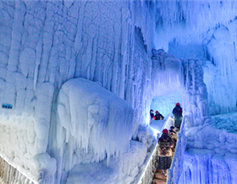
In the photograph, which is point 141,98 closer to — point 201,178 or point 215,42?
point 201,178

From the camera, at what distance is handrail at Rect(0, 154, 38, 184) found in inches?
175

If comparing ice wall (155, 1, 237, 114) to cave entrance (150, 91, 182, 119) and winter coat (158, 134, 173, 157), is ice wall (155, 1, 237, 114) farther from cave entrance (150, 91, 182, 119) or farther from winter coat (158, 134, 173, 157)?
winter coat (158, 134, 173, 157)

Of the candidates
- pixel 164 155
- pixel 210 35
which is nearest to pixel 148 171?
pixel 164 155

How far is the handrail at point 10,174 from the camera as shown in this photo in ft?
14.6

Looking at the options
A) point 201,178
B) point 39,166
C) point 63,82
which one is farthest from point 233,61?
point 39,166

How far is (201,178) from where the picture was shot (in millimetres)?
8430

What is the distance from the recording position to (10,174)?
5.37 metres

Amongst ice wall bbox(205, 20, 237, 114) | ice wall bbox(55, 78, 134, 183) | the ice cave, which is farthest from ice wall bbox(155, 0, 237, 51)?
ice wall bbox(55, 78, 134, 183)

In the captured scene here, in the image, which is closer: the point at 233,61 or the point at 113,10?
the point at 113,10

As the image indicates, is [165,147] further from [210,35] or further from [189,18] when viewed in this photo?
[210,35]

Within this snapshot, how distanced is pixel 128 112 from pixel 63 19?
272 cm

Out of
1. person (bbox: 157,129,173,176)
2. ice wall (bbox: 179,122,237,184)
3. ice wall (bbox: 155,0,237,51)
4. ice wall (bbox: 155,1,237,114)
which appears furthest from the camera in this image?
ice wall (bbox: 155,1,237,114)

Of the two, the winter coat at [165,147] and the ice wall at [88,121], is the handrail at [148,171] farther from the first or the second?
the ice wall at [88,121]

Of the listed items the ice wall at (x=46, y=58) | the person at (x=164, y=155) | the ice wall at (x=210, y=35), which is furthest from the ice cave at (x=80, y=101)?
the ice wall at (x=210, y=35)
